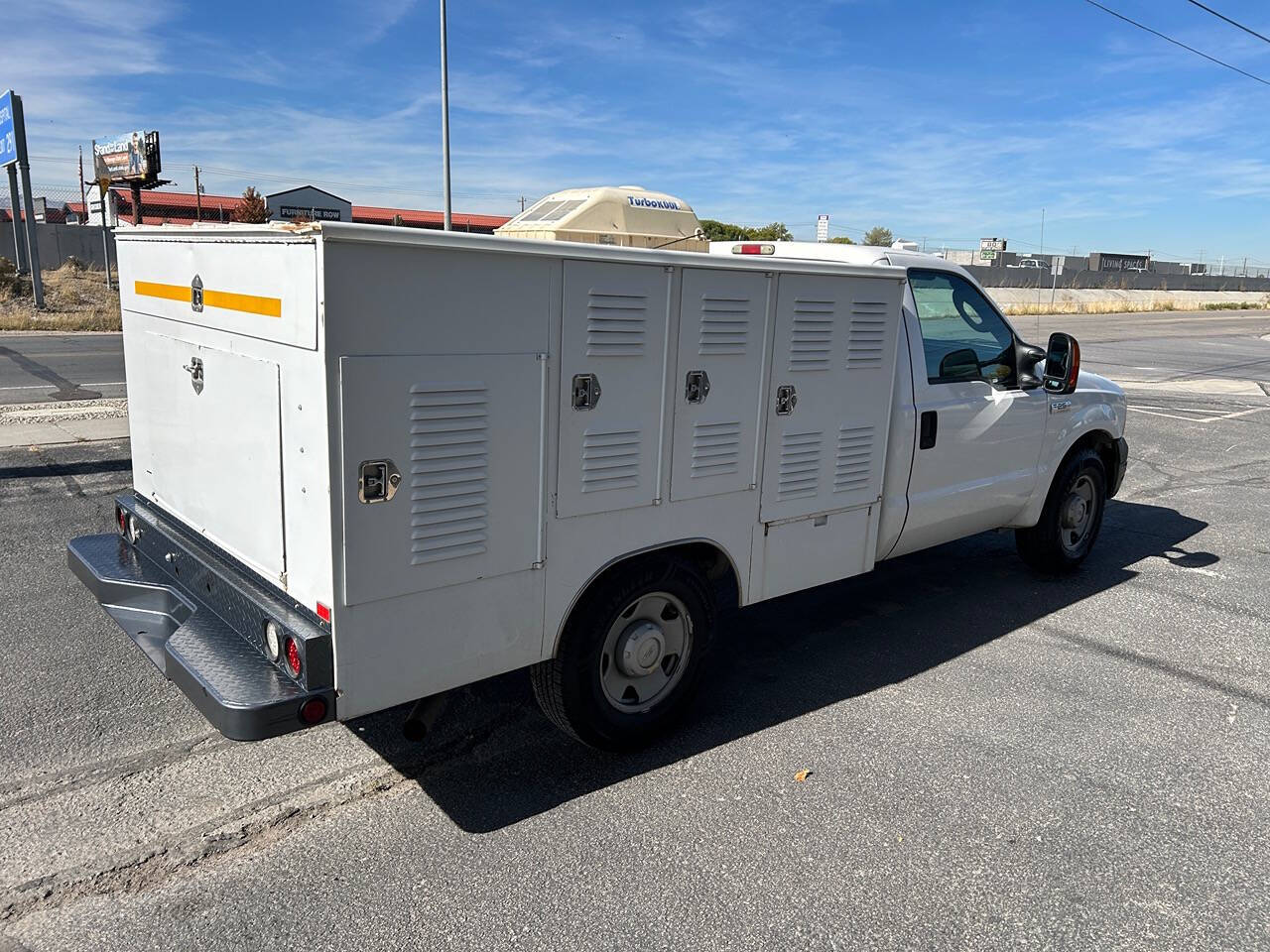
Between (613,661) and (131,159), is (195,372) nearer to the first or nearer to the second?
(613,661)

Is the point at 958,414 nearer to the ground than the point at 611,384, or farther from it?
nearer to the ground

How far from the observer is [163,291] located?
155 inches

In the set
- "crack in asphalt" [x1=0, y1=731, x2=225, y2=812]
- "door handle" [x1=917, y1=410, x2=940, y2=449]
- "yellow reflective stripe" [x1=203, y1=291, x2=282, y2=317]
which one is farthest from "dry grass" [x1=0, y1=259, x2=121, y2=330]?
"door handle" [x1=917, y1=410, x2=940, y2=449]

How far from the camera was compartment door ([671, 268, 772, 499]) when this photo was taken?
379 centimetres

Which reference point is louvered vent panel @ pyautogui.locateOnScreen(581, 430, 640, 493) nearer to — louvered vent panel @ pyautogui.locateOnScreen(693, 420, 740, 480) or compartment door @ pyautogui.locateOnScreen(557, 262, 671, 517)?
compartment door @ pyautogui.locateOnScreen(557, 262, 671, 517)

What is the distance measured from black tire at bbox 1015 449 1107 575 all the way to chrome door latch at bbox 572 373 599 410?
3.85 meters

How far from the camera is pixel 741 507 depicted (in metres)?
4.16

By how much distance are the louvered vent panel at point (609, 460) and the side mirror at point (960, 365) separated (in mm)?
2217

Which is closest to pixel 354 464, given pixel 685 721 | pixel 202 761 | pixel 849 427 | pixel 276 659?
pixel 276 659

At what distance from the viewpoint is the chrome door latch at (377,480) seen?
3010 mm

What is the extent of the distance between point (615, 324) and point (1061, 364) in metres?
3.27

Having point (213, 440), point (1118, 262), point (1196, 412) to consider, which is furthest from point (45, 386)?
point (1118, 262)

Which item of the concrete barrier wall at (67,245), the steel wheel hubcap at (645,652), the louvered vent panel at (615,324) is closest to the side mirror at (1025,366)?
the steel wheel hubcap at (645,652)

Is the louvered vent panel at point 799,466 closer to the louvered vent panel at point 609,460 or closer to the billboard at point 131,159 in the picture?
the louvered vent panel at point 609,460
